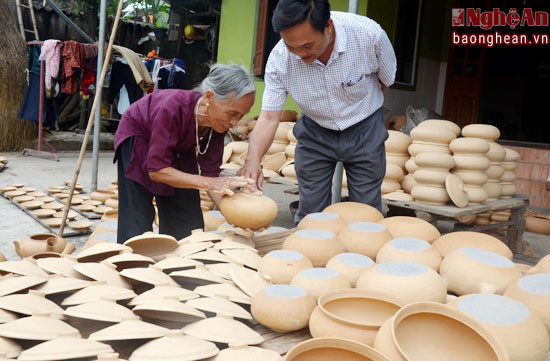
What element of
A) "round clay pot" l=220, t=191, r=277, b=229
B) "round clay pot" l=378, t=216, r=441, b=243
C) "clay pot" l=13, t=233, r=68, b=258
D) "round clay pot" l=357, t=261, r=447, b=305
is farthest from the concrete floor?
"round clay pot" l=357, t=261, r=447, b=305

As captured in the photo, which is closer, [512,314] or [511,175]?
[512,314]

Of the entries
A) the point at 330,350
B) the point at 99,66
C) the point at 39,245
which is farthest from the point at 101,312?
the point at 99,66

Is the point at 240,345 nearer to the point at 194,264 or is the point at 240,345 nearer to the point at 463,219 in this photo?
the point at 194,264

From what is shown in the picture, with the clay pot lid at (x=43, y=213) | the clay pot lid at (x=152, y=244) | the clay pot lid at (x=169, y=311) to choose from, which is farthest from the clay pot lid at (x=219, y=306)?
the clay pot lid at (x=43, y=213)

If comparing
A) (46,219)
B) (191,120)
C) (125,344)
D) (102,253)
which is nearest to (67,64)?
(46,219)

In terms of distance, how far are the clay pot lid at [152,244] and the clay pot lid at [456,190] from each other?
2.67 meters

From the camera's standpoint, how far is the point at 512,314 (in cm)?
100

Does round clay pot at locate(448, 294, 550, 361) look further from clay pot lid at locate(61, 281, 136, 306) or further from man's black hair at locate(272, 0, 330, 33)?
man's black hair at locate(272, 0, 330, 33)

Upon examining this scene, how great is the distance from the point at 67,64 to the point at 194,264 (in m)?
7.07

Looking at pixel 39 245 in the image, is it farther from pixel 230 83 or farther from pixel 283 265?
pixel 283 265

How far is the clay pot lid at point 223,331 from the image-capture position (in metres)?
0.99

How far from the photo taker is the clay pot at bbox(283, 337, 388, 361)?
0.88m

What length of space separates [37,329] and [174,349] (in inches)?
11.2

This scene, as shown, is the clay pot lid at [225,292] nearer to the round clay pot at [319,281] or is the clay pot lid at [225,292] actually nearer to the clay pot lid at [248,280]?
the clay pot lid at [248,280]
